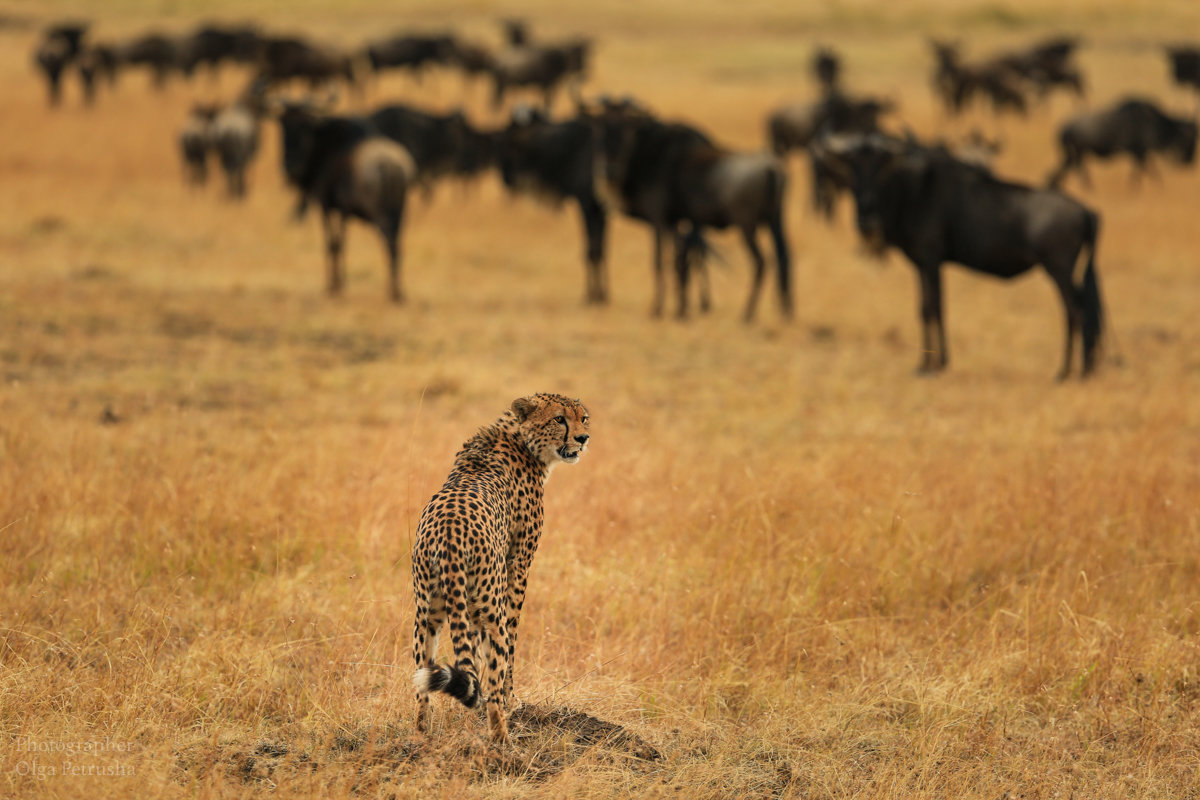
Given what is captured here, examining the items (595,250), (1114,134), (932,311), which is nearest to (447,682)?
(932,311)

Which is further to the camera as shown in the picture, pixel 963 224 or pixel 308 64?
pixel 308 64

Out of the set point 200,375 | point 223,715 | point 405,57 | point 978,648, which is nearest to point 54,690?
point 223,715

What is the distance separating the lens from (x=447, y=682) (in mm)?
3178

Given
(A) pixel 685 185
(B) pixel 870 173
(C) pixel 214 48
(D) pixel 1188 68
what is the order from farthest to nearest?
1. (C) pixel 214 48
2. (D) pixel 1188 68
3. (A) pixel 685 185
4. (B) pixel 870 173

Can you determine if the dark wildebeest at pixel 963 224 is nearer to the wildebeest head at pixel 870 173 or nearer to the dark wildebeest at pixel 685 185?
the wildebeest head at pixel 870 173

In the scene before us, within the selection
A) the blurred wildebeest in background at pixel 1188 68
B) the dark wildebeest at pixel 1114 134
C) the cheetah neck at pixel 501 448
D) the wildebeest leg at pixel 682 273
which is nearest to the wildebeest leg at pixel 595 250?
the wildebeest leg at pixel 682 273

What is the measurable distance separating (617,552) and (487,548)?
2.42 meters

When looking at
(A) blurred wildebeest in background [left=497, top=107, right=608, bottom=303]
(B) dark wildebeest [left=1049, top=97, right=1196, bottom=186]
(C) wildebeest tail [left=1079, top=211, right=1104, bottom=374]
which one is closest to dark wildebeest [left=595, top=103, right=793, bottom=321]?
(A) blurred wildebeest in background [left=497, top=107, right=608, bottom=303]

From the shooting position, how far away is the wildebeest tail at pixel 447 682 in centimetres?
317

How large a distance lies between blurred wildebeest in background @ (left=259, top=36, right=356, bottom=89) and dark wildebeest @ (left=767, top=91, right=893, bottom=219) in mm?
11886

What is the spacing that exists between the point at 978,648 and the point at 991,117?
3229cm

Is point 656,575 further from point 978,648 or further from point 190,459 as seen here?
point 190,459

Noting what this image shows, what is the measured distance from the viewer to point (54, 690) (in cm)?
405

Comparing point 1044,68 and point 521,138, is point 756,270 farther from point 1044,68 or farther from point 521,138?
point 1044,68
